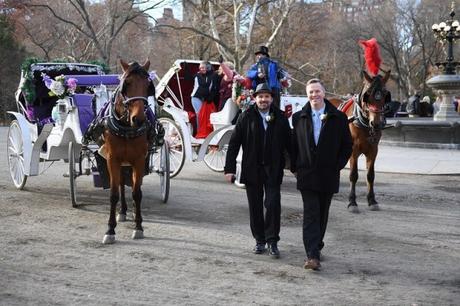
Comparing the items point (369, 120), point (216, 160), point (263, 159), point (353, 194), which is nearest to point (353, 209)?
point (353, 194)

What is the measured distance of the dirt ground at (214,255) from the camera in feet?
16.2

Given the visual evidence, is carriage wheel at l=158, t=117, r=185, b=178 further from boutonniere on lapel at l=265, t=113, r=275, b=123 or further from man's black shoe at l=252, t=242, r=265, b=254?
boutonniere on lapel at l=265, t=113, r=275, b=123

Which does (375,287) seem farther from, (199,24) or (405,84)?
(405,84)

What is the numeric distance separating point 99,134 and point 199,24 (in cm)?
2796

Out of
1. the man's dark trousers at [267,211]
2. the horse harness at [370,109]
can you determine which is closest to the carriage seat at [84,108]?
the man's dark trousers at [267,211]

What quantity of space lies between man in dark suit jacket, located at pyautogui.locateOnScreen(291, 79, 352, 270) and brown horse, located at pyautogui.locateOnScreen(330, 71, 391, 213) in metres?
2.77

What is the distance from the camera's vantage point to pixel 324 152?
5.65m

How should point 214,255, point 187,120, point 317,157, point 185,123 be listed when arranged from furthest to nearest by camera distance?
point 187,120, point 185,123, point 214,255, point 317,157

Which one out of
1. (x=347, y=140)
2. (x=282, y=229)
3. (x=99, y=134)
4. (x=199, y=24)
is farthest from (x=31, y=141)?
(x=199, y=24)

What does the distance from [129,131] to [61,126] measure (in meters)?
2.41

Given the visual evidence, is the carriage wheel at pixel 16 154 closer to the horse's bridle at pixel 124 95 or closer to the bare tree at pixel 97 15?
the horse's bridle at pixel 124 95

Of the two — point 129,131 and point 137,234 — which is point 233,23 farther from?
point 137,234

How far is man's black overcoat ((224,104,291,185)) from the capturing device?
604 centimetres

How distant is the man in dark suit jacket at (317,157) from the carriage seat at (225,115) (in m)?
5.03
